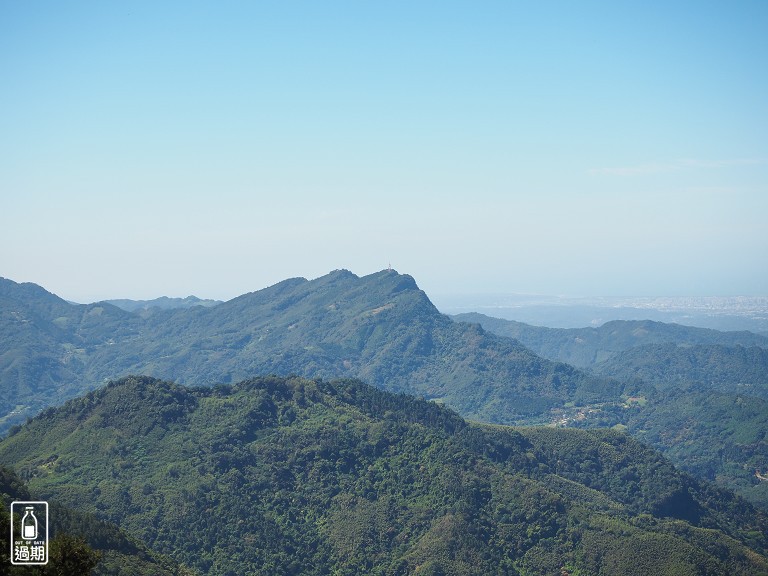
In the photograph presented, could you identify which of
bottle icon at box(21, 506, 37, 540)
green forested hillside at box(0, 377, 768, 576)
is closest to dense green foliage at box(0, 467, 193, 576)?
green forested hillside at box(0, 377, 768, 576)

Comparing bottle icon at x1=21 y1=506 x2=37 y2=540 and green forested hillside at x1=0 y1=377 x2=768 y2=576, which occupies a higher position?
bottle icon at x1=21 y1=506 x2=37 y2=540

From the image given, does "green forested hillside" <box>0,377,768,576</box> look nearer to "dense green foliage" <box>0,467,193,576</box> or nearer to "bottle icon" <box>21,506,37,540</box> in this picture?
"dense green foliage" <box>0,467,193,576</box>

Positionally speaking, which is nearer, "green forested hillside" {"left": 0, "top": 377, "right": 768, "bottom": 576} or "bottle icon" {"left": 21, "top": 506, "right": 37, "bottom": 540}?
"bottle icon" {"left": 21, "top": 506, "right": 37, "bottom": 540}

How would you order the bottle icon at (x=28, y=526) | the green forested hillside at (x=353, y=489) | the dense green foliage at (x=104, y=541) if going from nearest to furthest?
the bottle icon at (x=28, y=526) < the dense green foliage at (x=104, y=541) < the green forested hillside at (x=353, y=489)

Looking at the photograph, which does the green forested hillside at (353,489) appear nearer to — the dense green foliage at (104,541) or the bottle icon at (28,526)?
the dense green foliage at (104,541)

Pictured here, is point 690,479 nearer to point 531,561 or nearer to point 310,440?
point 531,561

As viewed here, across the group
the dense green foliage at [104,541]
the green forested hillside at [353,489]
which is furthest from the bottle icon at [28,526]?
the green forested hillside at [353,489]

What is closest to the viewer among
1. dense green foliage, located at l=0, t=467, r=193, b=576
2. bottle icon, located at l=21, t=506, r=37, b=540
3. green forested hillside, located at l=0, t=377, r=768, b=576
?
bottle icon, located at l=21, t=506, r=37, b=540

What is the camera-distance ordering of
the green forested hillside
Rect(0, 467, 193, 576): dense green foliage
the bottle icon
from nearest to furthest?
1. the bottle icon
2. Rect(0, 467, 193, 576): dense green foliage
3. the green forested hillside

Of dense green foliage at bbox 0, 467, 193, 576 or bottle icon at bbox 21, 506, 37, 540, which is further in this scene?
dense green foliage at bbox 0, 467, 193, 576
